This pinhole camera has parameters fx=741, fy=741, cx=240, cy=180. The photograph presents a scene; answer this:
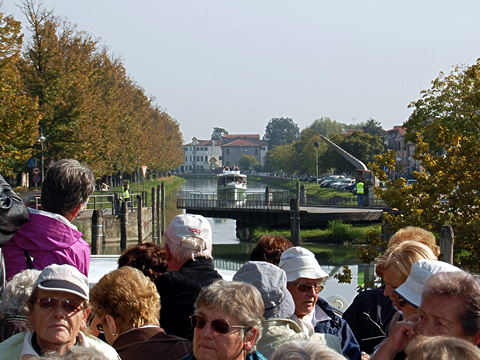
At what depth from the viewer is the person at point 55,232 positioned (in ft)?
14.7

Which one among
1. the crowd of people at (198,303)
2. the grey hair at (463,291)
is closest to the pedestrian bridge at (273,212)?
the crowd of people at (198,303)

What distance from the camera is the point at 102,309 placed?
13.8ft

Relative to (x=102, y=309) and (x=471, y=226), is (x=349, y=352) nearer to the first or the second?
(x=102, y=309)

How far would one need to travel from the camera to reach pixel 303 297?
4.70 metres

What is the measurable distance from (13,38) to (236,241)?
1557 cm

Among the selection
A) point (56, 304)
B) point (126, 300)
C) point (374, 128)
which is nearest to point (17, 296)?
point (56, 304)

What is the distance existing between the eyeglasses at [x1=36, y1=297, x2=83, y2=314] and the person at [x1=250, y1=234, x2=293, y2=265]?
7.42ft

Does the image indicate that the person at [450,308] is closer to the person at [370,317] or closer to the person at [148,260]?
the person at [370,317]

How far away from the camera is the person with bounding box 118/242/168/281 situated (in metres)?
5.38

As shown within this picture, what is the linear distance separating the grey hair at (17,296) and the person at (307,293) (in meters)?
1.64

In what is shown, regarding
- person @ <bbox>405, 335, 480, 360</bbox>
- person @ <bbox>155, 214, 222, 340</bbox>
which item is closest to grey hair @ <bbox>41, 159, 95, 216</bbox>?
person @ <bbox>155, 214, 222, 340</bbox>

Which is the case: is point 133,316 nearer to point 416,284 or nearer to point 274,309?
point 274,309

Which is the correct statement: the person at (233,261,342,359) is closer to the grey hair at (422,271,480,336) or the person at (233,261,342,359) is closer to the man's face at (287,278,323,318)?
the man's face at (287,278,323,318)

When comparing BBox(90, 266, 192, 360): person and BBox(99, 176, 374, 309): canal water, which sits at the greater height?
BBox(90, 266, 192, 360): person
